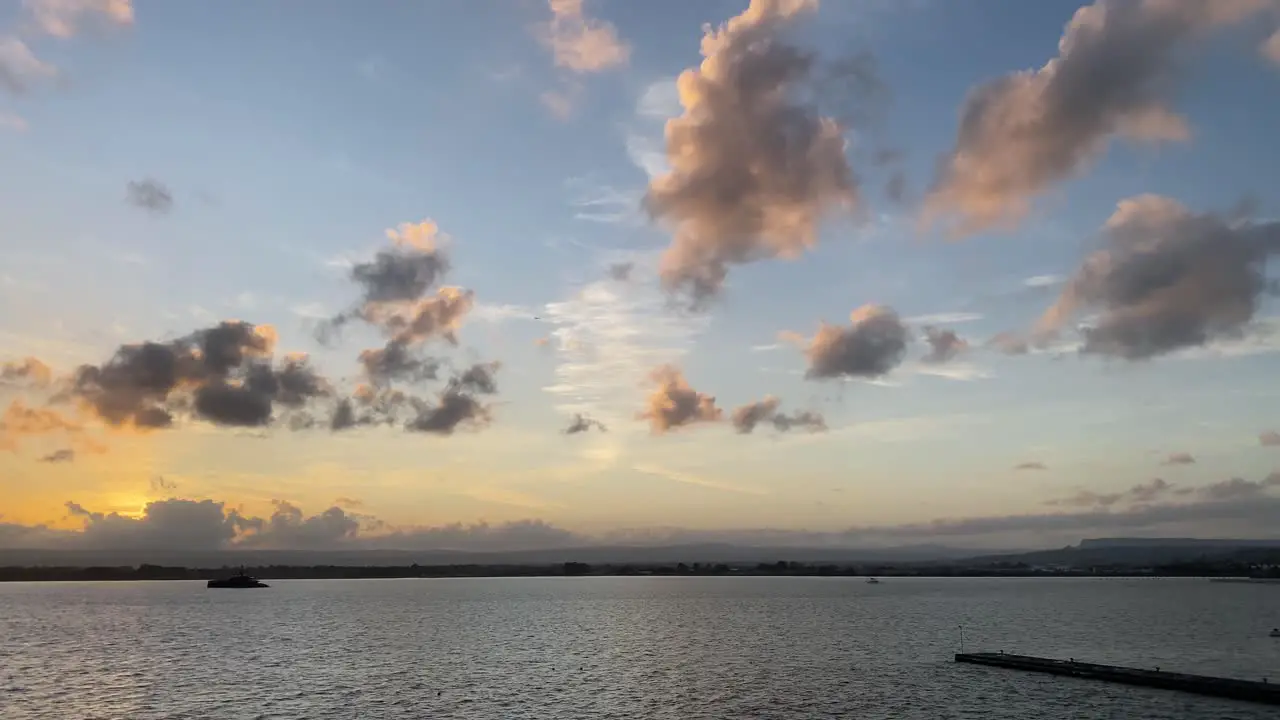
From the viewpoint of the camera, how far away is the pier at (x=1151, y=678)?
76688mm

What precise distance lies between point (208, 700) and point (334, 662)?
32.1m

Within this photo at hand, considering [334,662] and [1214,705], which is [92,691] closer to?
[334,662]

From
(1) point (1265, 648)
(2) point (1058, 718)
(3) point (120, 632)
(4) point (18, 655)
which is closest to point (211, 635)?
(3) point (120, 632)

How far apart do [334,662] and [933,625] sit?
375 feet

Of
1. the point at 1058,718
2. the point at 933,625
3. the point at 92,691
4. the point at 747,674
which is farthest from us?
the point at 933,625

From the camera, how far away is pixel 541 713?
76.5 meters

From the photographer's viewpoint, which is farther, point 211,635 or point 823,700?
point 211,635

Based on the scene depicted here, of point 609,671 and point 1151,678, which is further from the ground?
point 1151,678

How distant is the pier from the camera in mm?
76688

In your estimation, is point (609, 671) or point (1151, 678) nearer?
point (1151, 678)

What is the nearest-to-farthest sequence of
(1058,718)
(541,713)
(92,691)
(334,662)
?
(1058,718)
(541,713)
(92,691)
(334,662)

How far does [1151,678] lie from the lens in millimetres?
85250

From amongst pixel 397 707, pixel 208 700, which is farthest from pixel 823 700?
pixel 208 700

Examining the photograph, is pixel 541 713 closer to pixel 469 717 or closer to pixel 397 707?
pixel 469 717
